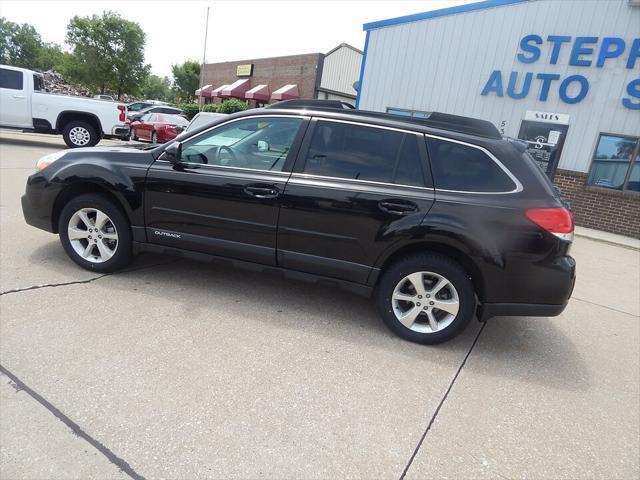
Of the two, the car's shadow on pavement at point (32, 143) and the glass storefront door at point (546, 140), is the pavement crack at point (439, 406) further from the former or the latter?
the car's shadow on pavement at point (32, 143)

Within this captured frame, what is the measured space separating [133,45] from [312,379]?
4367 centimetres

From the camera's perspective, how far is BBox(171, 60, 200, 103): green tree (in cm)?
5066

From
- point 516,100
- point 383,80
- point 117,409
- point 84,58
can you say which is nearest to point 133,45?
point 84,58

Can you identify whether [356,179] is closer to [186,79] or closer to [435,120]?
[435,120]

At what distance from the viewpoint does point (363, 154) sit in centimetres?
334

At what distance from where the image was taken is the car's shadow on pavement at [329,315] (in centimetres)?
326

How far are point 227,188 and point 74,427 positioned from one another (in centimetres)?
200

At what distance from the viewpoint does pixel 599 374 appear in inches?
129

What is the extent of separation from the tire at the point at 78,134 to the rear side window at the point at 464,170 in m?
11.7

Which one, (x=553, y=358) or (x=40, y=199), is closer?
(x=553, y=358)

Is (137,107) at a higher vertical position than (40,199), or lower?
higher

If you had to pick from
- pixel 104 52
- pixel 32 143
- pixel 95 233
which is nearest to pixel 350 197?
pixel 95 233

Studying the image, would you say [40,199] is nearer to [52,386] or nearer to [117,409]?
[52,386]

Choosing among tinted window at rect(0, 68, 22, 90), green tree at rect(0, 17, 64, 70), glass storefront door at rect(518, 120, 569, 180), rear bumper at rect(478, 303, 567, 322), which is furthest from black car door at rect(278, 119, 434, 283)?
green tree at rect(0, 17, 64, 70)
